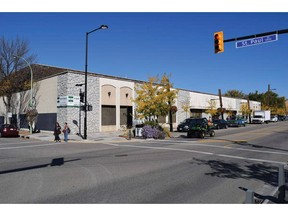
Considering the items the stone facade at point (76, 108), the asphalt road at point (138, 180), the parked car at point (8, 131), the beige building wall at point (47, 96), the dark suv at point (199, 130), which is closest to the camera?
the asphalt road at point (138, 180)

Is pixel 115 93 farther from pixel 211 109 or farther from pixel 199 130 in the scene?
pixel 211 109

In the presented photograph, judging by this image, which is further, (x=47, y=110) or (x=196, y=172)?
(x=47, y=110)

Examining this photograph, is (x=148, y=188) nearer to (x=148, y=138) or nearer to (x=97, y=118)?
(x=148, y=138)

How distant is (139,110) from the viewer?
86.9 feet

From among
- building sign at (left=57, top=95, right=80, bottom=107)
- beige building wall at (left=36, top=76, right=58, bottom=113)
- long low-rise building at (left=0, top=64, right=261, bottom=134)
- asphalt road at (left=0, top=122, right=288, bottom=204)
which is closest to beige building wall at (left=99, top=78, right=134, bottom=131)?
long low-rise building at (left=0, top=64, right=261, bottom=134)

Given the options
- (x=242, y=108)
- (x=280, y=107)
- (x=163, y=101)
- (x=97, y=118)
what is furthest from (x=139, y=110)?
(x=280, y=107)

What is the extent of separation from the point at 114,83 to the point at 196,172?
83.2 feet

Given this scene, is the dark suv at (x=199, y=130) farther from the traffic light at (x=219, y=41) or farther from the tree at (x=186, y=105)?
the tree at (x=186, y=105)

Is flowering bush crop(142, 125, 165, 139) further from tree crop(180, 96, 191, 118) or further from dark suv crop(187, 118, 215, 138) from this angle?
tree crop(180, 96, 191, 118)

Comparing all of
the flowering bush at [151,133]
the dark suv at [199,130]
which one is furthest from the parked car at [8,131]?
the dark suv at [199,130]

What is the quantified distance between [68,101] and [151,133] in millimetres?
10017

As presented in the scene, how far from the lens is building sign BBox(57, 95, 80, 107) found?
2758 centimetres

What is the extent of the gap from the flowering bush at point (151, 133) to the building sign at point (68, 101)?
8.72 m

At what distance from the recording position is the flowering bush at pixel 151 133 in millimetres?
23812
